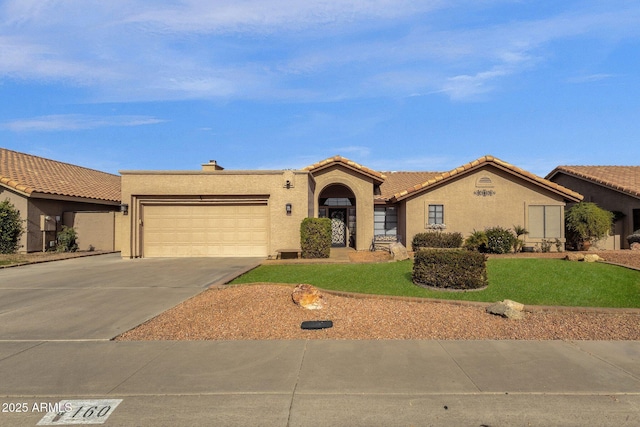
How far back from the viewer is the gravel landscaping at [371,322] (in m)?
6.22

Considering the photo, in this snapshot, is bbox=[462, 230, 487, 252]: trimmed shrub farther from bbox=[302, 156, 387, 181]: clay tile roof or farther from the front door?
the front door

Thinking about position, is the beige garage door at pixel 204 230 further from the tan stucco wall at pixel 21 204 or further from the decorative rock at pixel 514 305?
the decorative rock at pixel 514 305

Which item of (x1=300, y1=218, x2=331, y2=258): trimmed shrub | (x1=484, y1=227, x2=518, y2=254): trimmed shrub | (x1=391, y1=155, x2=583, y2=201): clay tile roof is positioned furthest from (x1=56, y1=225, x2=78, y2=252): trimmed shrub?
(x1=484, y1=227, x2=518, y2=254): trimmed shrub

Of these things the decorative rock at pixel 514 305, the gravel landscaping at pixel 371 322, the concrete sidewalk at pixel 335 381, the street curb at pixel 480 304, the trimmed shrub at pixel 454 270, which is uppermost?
the trimmed shrub at pixel 454 270

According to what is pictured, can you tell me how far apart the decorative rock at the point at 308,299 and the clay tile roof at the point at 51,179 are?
657 inches

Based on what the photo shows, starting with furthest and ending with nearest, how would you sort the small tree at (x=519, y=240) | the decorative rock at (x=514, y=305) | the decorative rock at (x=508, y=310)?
the small tree at (x=519, y=240), the decorative rock at (x=514, y=305), the decorative rock at (x=508, y=310)

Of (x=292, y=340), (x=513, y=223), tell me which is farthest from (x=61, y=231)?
(x=513, y=223)

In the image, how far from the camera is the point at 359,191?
66.1 ft

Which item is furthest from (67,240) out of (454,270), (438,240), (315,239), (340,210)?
(454,270)

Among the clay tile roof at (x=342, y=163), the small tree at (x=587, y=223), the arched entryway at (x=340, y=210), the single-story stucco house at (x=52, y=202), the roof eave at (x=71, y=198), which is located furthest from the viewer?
the arched entryway at (x=340, y=210)

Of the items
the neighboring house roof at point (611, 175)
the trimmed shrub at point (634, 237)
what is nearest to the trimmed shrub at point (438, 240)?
the trimmed shrub at point (634, 237)

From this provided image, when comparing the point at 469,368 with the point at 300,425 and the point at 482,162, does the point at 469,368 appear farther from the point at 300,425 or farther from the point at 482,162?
the point at 482,162

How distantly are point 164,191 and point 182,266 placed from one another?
4.49 meters

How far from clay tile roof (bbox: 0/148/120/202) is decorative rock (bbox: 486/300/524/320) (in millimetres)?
19767
